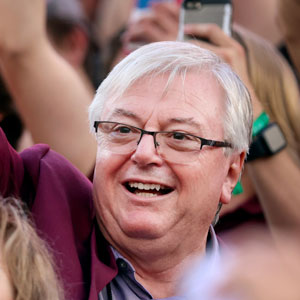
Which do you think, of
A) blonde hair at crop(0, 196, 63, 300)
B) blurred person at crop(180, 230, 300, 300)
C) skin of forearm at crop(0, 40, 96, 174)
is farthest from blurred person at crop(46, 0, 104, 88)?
blurred person at crop(180, 230, 300, 300)

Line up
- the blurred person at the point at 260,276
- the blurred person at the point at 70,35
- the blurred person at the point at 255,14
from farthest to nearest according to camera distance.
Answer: the blurred person at the point at 70,35
the blurred person at the point at 255,14
the blurred person at the point at 260,276

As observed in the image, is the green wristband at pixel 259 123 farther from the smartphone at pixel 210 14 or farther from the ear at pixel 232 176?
the ear at pixel 232 176

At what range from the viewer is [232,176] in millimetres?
2104

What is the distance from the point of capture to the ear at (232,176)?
207 cm

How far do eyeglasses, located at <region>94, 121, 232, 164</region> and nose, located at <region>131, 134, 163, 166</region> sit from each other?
13 millimetres

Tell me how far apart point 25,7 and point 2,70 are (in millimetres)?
307

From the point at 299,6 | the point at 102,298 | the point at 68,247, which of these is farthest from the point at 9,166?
the point at 299,6

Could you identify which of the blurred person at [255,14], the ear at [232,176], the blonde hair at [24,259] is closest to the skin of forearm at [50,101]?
the ear at [232,176]

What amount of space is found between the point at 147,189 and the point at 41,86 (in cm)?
100

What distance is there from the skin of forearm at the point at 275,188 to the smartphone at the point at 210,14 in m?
0.47

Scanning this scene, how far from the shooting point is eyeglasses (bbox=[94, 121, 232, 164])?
193cm

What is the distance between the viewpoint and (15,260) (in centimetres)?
164

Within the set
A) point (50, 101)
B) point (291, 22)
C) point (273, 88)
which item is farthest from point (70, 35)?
point (291, 22)

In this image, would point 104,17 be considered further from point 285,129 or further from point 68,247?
point 68,247
